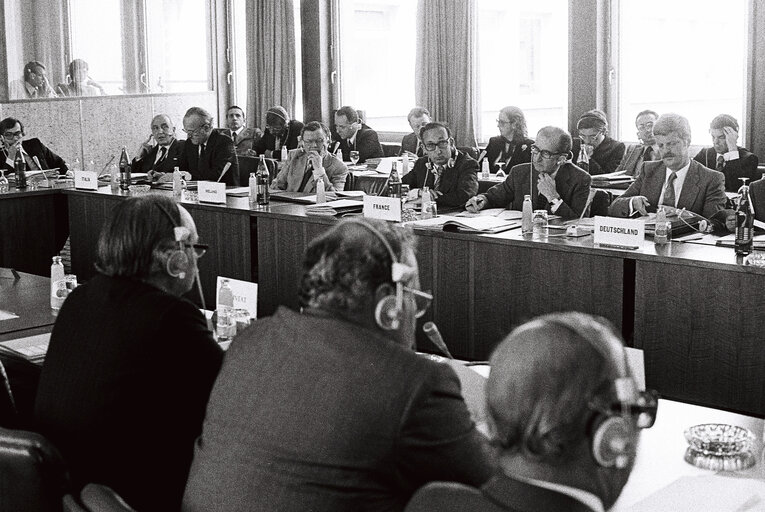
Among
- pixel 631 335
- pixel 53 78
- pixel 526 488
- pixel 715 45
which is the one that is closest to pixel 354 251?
pixel 526 488

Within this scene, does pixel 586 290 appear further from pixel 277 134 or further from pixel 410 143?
pixel 277 134

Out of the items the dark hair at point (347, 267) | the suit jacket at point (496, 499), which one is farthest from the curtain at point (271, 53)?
the suit jacket at point (496, 499)

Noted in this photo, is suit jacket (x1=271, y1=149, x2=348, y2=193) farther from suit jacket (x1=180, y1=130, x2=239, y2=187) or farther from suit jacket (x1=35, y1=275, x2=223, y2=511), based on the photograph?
suit jacket (x1=35, y1=275, x2=223, y2=511)

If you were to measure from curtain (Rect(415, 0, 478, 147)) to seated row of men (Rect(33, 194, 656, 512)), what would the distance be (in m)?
7.22

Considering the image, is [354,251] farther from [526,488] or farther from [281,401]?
[526,488]

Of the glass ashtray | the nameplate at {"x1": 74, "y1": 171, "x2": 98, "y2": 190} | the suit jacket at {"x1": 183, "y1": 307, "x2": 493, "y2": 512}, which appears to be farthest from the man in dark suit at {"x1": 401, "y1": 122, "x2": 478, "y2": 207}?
the suit jacket at {"x1": 183, "y1": 307, "x2": 493, "y2": 512}

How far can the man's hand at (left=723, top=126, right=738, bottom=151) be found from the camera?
6.91m

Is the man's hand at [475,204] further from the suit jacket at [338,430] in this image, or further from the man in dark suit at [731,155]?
the suit jacket at [338,430]

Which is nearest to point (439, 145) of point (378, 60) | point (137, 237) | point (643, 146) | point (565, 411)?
point (643, 146)

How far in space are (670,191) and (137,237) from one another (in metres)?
3.59

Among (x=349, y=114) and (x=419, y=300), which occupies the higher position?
(x=349, y=114)

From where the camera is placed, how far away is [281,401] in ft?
5.01

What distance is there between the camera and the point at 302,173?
22.5 feet

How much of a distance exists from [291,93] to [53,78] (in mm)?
2564
